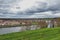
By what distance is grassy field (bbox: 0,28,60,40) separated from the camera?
3.07m

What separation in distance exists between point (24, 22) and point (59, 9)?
63cm

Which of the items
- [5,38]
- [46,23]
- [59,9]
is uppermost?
[59,9]

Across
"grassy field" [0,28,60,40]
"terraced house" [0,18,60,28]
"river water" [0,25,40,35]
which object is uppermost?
"terraced house" [0,18,60,28]

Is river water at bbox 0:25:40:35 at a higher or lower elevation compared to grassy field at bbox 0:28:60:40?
higher

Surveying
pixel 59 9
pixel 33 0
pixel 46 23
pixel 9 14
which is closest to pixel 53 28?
pixel 46 23

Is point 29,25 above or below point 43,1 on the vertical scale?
below

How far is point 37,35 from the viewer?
3.11 m

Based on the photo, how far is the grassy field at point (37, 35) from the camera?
3.07 meters

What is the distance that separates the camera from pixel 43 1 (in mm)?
3199

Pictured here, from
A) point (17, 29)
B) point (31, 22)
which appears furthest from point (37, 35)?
point (17, 29)

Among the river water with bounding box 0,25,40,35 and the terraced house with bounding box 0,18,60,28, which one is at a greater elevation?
the terraced house with bounding box 0,18,60,28

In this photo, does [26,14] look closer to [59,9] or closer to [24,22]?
[24,22]

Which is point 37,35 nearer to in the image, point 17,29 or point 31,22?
point 31,22

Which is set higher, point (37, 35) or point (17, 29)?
point (17, 29)
